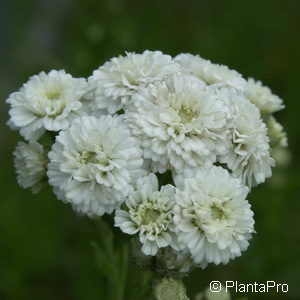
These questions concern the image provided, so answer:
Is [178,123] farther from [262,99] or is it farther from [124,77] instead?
[262,99]

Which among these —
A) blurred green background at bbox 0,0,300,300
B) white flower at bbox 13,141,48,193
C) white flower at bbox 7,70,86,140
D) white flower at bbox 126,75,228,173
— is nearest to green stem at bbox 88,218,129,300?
white flower at bbox 13,141,48,193

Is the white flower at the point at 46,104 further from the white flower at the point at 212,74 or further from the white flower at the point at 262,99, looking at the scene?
the white flower at the point at 262,99

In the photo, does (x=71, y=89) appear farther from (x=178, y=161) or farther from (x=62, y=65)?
(x=62, y=65)

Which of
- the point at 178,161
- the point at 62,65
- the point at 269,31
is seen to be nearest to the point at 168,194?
the point at 178,161

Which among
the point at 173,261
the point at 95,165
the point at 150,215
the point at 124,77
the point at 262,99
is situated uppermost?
the point at 262,99

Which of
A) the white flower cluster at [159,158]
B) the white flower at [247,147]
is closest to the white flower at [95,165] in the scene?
the white flower cluster at [159,158]

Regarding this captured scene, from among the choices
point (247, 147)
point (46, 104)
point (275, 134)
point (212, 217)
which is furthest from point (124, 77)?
point (275, 134)
